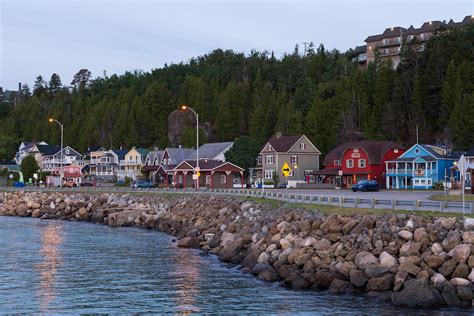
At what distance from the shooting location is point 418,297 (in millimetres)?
24531

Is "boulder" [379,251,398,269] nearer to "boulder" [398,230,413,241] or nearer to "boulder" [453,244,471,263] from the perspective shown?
"boulder" [398,230,413,241]

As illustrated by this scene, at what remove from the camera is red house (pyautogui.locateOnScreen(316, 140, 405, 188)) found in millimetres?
94625

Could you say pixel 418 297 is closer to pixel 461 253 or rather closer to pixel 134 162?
pixel 461 253

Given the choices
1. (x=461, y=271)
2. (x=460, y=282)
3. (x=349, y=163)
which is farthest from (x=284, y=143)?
(x=460, y=282)

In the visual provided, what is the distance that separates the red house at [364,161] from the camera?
94625 mm

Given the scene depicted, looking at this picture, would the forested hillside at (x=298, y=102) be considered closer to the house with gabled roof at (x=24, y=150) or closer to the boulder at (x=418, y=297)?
the house with gabled roof at (x=24, y=150)


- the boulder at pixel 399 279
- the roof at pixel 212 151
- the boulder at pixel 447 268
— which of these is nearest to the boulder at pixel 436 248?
the boulder at pixel 447 268

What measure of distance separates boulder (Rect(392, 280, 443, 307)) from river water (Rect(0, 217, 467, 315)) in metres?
0.52

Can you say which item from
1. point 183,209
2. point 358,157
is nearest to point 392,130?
point 358,157

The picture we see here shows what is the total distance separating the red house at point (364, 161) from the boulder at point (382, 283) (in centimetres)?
6896

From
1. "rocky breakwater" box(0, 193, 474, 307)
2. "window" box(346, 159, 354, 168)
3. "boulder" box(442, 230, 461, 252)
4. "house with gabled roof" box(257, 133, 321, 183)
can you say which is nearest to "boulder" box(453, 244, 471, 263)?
"rocky breakwater" box(0, 193, 474, 307)

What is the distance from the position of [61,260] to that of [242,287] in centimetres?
1396

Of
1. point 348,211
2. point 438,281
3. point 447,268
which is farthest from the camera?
point 348,211

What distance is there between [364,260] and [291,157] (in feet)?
260
